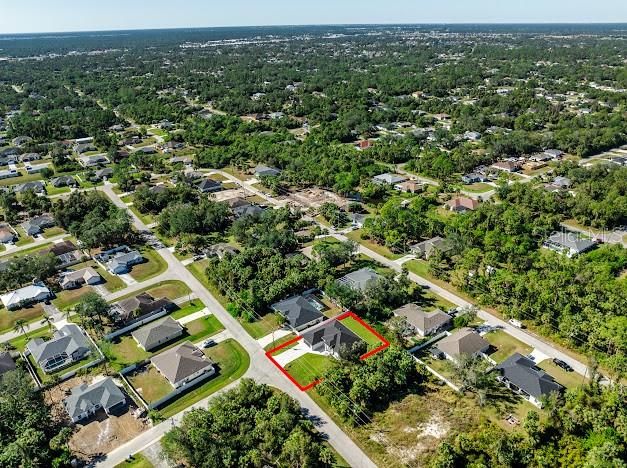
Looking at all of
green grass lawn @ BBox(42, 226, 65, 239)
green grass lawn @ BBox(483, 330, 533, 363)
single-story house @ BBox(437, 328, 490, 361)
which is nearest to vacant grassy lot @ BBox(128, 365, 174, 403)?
single-story house @ BBox(437, 328, 490, 361)

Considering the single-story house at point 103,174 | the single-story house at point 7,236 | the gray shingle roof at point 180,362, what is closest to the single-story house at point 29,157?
the single-story house at point 103,174

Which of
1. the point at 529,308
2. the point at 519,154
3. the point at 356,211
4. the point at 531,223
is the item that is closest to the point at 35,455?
the point at 529,308

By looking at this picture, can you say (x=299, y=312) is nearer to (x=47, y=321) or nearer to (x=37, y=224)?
(x=47, y=321)

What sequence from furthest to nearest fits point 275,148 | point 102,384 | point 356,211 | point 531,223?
point 275,148 < point 356,211 < point 531,223 < point 102,384

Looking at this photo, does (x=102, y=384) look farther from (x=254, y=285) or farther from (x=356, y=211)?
(x=356, y=211)

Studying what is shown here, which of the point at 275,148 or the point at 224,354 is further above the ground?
the point at 275,148

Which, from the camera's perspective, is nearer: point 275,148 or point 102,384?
point 102,384

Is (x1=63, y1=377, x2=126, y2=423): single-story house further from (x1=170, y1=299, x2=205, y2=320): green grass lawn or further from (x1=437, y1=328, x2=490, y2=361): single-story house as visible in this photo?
(x1=437, y1=328, x2=490, y2=361): single-story house

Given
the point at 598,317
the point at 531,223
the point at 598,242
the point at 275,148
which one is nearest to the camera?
the point at 598,317
